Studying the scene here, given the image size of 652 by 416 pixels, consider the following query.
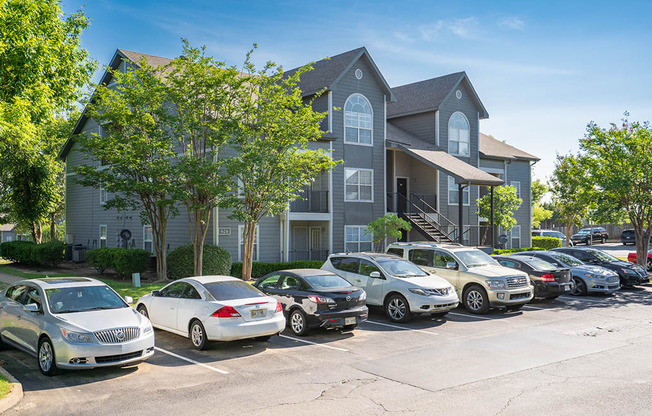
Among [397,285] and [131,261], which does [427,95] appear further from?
[397,285]

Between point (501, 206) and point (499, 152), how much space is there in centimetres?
469

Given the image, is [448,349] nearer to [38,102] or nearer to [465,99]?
[38,102]

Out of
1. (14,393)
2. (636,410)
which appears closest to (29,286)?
(14,393)

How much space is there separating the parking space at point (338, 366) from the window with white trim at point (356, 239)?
12.2 metres

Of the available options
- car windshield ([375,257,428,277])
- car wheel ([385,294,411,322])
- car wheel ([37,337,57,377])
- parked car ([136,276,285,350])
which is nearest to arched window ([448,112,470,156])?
car windshield ([375,257,428,277])

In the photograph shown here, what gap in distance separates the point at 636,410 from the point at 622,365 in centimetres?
275

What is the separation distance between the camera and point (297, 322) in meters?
12.5

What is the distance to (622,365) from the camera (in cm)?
972

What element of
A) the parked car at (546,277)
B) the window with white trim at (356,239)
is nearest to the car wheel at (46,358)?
the parked car at (546,277)

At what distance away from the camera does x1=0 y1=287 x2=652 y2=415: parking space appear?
7.92 m

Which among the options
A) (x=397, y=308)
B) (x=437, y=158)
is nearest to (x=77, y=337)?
(x=397, y=308)

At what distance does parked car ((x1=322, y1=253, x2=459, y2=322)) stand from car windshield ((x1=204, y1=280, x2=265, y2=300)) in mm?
4107

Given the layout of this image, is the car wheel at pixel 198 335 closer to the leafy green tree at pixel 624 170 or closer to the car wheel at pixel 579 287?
the car wheel at pixel 579 287

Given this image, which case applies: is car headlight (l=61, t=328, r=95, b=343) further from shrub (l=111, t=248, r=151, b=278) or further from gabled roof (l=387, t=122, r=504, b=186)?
gabled roof (l=387, t=122, r=504, b=186)
